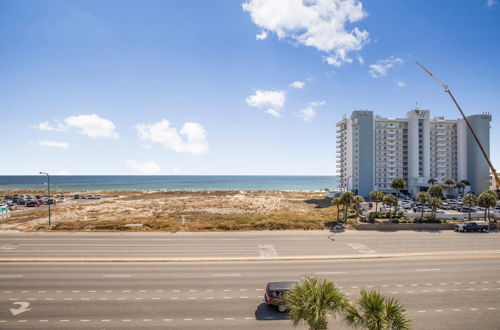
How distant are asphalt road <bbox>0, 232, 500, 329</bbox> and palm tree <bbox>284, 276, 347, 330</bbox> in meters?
5.74

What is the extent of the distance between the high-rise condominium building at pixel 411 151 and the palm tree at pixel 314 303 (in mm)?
99296

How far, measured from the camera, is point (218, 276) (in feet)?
70.9

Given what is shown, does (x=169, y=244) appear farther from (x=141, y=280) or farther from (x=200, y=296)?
(x=200, y=296)

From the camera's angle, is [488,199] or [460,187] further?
[460,187]

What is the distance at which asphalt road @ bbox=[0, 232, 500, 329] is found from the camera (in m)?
15.5

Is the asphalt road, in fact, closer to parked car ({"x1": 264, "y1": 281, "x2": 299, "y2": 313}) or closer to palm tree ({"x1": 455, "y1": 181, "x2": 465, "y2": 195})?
parked car ({"x1": 264, "y1": 281, "x2": 299, "y2": 313})

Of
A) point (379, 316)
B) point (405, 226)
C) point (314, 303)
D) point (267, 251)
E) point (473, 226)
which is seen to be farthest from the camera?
point (405, 226)

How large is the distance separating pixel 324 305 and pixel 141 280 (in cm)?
1668

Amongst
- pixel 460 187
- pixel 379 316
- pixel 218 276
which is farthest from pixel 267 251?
pixel 460 187

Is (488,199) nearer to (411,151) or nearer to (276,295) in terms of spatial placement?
(276,295)

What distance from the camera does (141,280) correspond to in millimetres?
20641

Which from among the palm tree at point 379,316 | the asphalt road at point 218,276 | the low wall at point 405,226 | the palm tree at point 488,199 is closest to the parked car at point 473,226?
the low wall at point 405,226

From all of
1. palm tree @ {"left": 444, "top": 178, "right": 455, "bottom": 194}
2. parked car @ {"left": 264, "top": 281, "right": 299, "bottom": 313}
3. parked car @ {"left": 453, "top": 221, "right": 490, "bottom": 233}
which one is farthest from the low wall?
palm tree @ {"left": 444, "top": 178, "right": 455, "bottom": 194}

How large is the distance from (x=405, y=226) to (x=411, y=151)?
79697 millimetres
